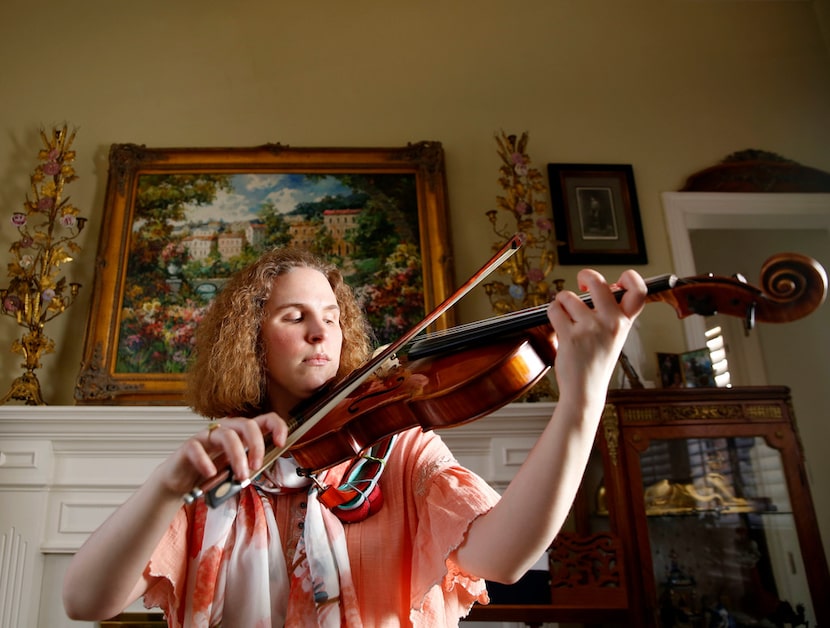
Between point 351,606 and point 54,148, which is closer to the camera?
point 351,606

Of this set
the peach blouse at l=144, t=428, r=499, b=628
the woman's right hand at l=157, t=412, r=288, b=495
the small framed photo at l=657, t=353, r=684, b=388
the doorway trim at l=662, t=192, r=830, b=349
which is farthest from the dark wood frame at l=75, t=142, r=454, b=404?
the woman's right hand at l=157, t=412, r=288, b=495

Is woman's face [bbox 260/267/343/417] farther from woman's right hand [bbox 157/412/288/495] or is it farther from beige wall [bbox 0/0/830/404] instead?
beige wall [bbox 0/0/830/404]

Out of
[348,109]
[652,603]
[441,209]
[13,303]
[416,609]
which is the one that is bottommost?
[652,603]

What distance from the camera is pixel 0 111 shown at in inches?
107

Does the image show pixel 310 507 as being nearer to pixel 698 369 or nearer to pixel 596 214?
pixel 698 369

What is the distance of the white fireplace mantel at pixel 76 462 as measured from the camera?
6.69 feet

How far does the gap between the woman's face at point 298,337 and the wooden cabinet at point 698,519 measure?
115 cm

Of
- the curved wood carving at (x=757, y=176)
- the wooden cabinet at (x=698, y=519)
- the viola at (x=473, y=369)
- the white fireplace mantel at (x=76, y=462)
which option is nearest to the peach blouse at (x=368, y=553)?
the viola at (x=473, y=369)

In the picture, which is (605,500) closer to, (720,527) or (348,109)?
(720,527)

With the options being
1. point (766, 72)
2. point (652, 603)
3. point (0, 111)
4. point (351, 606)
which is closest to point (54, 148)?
point (0, 111)

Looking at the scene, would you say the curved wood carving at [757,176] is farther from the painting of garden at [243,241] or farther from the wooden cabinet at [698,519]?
the painting of garden at [243,241]

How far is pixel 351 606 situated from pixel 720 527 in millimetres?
1578

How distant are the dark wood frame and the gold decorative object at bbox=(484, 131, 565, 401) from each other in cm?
22

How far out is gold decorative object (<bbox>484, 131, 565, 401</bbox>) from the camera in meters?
2.36
